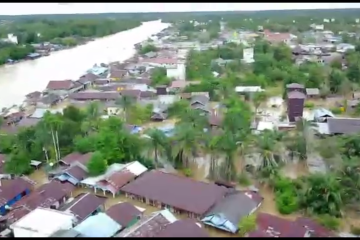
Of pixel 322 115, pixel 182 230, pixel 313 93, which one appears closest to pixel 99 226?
pixel 182 230

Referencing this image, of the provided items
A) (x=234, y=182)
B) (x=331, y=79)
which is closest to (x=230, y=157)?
(x=234, y=182)

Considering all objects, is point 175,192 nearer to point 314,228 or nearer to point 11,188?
point 314,228

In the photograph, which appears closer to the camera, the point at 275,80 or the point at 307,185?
the point at 307,185

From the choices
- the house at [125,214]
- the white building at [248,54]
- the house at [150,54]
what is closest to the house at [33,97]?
the house at [150,54]

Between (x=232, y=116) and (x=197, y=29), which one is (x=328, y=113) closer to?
(x=232, y=116)

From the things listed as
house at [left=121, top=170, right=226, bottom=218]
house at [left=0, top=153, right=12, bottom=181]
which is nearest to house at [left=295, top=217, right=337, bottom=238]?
house at [left=121, top=170, right=226, bottom=218]

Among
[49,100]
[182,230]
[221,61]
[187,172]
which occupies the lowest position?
[187,172]
